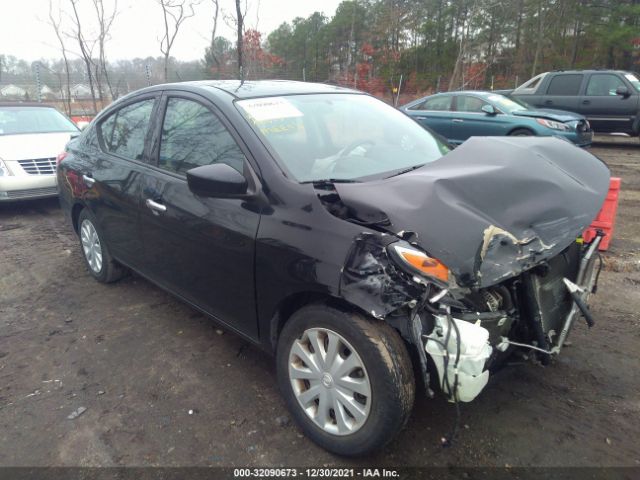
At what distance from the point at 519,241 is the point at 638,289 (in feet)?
8.44

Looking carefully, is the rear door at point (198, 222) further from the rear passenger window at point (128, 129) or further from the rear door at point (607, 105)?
the rear door at point (607, 105)

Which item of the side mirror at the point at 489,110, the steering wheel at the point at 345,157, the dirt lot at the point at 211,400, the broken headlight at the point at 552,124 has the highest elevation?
the steering wheel at the point at 345,157

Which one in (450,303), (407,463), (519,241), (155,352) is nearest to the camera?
(450,303)

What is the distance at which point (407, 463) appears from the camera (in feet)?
7.26

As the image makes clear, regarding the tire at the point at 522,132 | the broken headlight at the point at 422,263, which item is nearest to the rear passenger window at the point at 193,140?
the broken headlight at the point at 422,263

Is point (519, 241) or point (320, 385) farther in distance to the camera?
point (320, 385)

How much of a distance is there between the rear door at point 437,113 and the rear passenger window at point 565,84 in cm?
372

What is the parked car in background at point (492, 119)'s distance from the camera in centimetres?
891

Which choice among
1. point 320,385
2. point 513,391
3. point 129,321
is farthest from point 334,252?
point 129,321

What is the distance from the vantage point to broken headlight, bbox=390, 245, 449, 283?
1.89 metres

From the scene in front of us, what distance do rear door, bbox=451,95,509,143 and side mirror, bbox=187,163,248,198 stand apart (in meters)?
7.63

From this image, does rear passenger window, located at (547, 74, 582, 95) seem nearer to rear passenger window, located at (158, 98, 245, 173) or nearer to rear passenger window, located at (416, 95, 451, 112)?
rear passenger window, located at (416, 95, 451, 112)

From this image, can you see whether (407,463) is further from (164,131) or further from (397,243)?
(164,131)

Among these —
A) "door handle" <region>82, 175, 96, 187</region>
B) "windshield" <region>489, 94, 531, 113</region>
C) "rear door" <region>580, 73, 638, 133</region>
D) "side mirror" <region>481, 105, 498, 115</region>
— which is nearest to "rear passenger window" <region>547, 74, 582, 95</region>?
"rear door" <region>580, 73, 638, 133</region>
